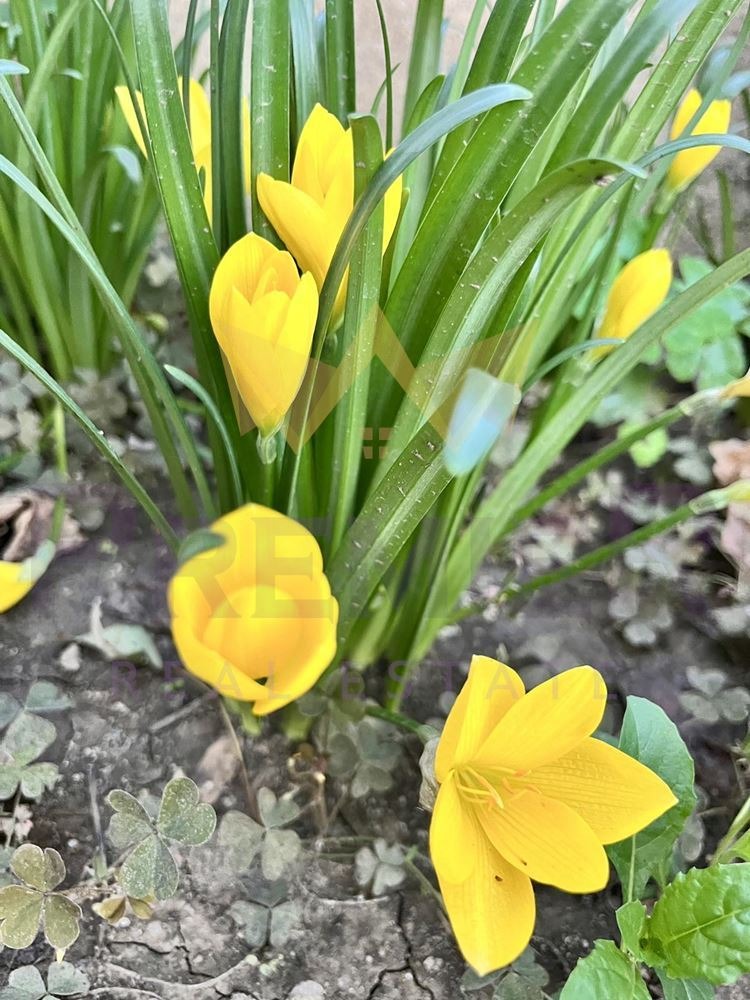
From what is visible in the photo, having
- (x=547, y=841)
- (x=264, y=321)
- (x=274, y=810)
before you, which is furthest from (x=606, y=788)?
(x=264, y=321)

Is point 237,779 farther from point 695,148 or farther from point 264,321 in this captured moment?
point 695,148

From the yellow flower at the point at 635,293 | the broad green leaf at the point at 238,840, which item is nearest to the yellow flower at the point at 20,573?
the broad green leaf at the point at 238,840

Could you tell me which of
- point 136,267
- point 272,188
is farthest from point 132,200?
point 272,188

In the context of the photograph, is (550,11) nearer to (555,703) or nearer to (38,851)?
(555,703)

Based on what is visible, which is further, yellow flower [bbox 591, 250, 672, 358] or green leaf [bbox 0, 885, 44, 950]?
yellow flower [bbox 591, 250, 672, 358]

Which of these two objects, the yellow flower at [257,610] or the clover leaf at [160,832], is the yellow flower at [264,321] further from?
the clover leaf at [160,832]

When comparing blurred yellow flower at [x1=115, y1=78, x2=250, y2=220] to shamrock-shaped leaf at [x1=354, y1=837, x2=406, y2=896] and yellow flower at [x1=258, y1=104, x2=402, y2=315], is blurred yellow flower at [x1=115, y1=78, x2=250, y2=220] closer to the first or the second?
yellow flower at [x1=258, y1=104, x2=402, y2=315]

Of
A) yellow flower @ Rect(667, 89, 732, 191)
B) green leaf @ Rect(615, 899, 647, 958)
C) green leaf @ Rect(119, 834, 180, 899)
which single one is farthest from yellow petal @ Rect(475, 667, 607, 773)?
yellow flower @ Rect(667, 89, 732, 191)
